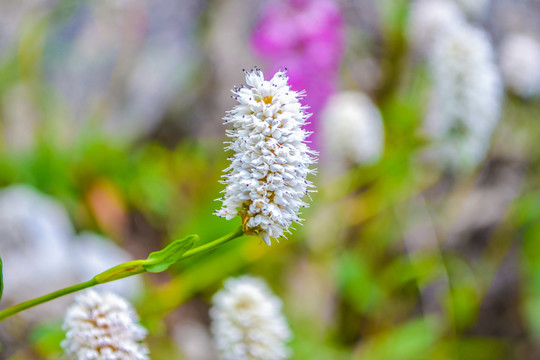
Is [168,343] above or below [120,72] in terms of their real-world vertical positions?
below

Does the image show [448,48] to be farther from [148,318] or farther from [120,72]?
[120,72]

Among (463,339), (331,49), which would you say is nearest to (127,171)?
(331,49)

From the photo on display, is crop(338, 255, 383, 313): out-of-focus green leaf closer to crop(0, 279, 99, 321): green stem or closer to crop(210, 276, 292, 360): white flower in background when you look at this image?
crop(210, 276, 292, 360): white flower in background

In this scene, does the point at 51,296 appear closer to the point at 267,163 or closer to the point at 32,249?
the point at 267,163

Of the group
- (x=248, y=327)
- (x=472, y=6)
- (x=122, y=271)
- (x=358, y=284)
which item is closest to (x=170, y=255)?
(x=122, y=271)

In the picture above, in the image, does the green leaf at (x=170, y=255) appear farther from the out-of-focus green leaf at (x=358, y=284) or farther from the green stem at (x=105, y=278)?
the out-of-focus green leaf at (x=358, y=284)

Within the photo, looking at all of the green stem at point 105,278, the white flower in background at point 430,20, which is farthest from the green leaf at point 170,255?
the white flower in background at point 430,20
